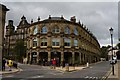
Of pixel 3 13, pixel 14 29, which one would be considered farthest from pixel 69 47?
pixel 14 29

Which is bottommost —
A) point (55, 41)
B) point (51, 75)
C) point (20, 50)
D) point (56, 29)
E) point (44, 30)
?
point (51, 75)

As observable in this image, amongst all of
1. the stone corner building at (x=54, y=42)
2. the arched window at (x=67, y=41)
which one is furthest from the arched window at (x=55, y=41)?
the arched window at (x=67, y=41)

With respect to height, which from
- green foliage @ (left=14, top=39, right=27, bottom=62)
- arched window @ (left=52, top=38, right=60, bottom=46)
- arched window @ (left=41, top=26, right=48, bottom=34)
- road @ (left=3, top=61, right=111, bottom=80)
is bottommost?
road @ (left=3, top=61, right=111, bottom=80)

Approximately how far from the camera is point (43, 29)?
58.5m

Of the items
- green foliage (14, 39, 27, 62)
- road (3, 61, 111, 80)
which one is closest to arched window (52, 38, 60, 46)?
green foliage (14, 39, 27, 62)

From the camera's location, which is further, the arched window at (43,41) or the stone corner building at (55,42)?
the arched window at (43,41)

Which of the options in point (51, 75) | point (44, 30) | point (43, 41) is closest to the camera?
point (51, 75)

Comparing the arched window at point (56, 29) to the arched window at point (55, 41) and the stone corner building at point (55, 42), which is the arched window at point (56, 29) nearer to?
the stone corner building at point (55, 42)

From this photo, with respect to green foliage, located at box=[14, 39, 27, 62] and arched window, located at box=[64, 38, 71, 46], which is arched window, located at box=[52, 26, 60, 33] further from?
green foliage, located at box=[14, 39, 27, 62]

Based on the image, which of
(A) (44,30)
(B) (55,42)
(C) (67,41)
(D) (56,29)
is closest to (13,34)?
(A) (44,30)

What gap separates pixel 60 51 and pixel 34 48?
6834 mm

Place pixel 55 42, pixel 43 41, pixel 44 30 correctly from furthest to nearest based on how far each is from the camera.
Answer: pixel 44 30, pixel 43 41, pixel 55 42

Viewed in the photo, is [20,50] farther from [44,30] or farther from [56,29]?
[56,29]

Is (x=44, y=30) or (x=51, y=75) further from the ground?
(x=44, y=30)
